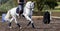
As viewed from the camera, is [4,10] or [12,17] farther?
[4,10]

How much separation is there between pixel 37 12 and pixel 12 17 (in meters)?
14.2

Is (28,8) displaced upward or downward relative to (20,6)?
downward

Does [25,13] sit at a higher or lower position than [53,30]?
higher

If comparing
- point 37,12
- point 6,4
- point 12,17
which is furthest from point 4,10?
point 12,17

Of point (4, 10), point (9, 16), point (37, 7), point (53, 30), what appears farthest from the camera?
point (4, 10)

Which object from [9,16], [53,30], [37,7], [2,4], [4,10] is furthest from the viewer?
[2,4]

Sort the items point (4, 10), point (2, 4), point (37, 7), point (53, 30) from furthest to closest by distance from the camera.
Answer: point (2, 4) → point (4, 10) → point (37, 7) → point (53, 30)

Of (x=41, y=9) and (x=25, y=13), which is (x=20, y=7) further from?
(x=41, y=9)

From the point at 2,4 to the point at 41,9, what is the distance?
6048 millimetres

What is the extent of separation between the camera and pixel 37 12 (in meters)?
27.1

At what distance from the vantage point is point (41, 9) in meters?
26.3

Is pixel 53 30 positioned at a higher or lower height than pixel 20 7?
lower

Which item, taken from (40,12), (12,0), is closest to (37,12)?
(40,12)

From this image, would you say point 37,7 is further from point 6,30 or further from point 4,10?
point 6,30
